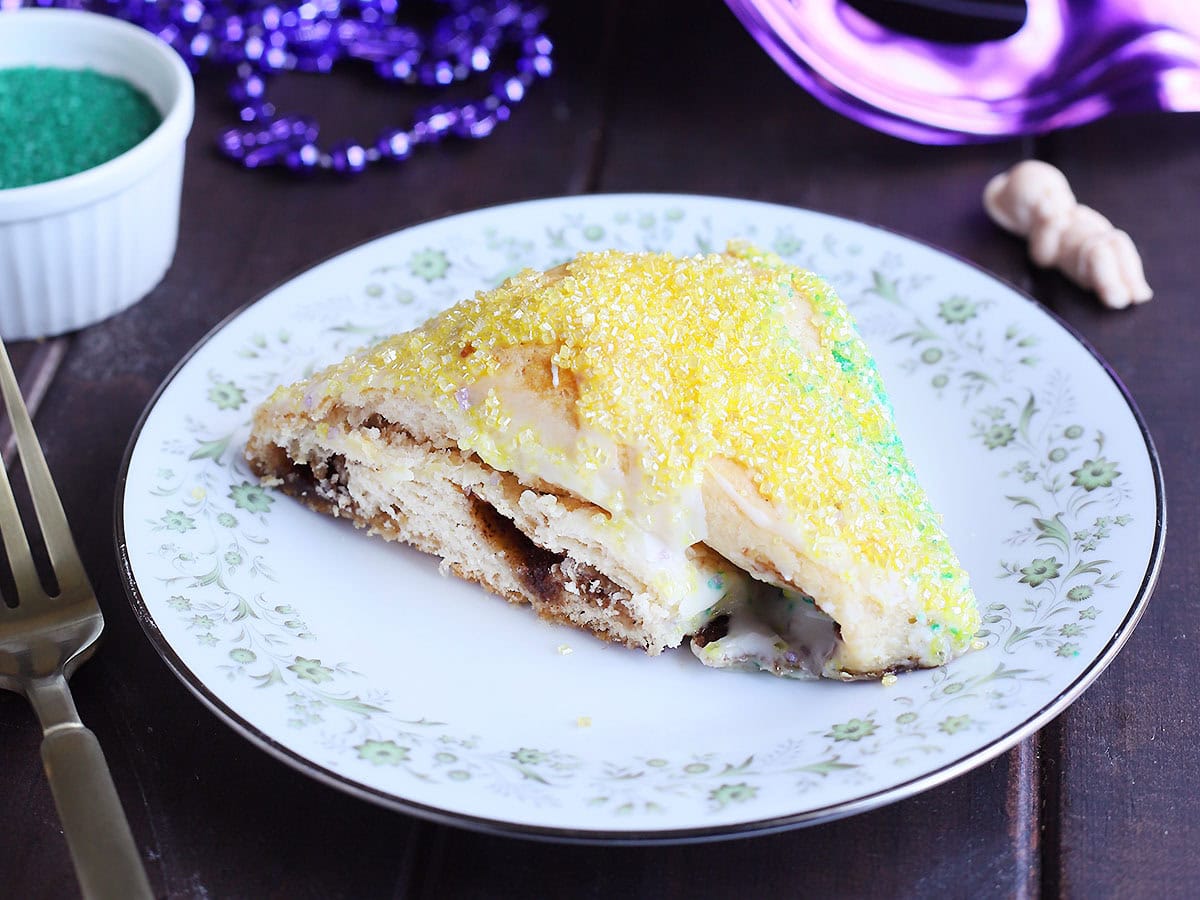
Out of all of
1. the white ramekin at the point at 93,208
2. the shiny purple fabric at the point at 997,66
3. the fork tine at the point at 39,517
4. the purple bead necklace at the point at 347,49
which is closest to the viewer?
the fork tine at the point at 39,517

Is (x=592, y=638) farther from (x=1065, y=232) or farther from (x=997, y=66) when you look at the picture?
(x=997, y=66)

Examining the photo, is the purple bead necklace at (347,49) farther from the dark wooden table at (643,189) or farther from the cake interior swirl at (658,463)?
the cake interior swirl at (658,463)

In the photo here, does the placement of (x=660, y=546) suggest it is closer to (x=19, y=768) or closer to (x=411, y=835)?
(x=411, y=835)

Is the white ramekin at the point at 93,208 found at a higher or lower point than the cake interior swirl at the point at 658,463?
lower

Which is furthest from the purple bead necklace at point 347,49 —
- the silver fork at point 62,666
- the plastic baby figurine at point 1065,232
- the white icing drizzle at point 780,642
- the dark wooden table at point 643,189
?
the white icing drizzle at point 780,642

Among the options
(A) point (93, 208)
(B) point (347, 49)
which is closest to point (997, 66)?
(B) point (347, 49)

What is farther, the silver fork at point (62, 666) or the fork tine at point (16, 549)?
the fork tine at point (16, 549)

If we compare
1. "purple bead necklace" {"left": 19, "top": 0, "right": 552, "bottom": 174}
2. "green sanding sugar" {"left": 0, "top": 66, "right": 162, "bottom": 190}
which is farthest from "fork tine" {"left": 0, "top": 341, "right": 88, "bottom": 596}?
"purple bead necklace" {"left": 19, "top": 0, "right": 552, "bottom": 174}

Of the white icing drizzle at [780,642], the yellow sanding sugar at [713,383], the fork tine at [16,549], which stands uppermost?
the yellow sanding sugar at [713,383]
